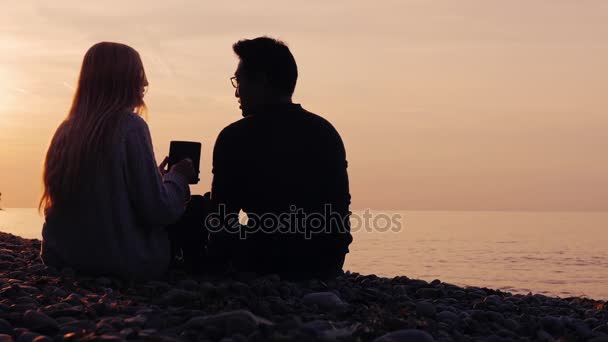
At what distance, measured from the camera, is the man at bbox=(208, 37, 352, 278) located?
5.74 m

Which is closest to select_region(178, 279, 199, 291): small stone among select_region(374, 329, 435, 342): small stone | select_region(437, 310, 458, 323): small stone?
select_region(437, 310, 458, 323): small stone

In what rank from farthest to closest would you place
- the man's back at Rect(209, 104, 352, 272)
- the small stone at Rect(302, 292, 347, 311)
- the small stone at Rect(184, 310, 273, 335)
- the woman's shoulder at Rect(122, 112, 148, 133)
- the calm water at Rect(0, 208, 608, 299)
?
the calm water at Rect(0, 208, 608, 299), the man's back at Rect(209, 104, 352, 272), the woman's shoulder at Rect(122, 112, 148, 133), the small stone at Rect(302, 292, 347, 311), the small stone at Rect(184, 310, 273, 335)

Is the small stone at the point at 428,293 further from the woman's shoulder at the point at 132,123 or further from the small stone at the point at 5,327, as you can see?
the small stone at the point at 5,327

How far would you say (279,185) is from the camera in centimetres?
574

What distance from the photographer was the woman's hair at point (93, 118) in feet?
18.0

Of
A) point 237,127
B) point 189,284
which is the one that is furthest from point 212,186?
Result: point 189,284

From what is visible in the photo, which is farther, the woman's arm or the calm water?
the calm water

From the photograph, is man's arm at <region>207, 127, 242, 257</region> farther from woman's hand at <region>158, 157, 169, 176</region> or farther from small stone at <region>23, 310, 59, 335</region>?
small stone at <region>23, 310, 59, 335</region>

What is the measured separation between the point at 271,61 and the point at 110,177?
1.56 m

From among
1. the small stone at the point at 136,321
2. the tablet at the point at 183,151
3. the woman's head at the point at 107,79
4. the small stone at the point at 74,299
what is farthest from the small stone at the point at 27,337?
the tablet at the point at 183,151

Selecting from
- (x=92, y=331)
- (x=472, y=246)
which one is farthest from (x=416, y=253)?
(x=92, y=331)

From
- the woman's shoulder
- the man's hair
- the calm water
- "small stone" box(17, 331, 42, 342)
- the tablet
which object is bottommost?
the calm water

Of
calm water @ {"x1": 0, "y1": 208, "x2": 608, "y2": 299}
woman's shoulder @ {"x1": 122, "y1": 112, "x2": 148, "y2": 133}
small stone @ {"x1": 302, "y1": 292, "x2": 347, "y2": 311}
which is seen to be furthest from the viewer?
calm water @ {"x1": 0, "y1": 208, "x2": 608, "y2": 299}

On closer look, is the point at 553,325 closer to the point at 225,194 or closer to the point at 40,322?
the point at 225,194
